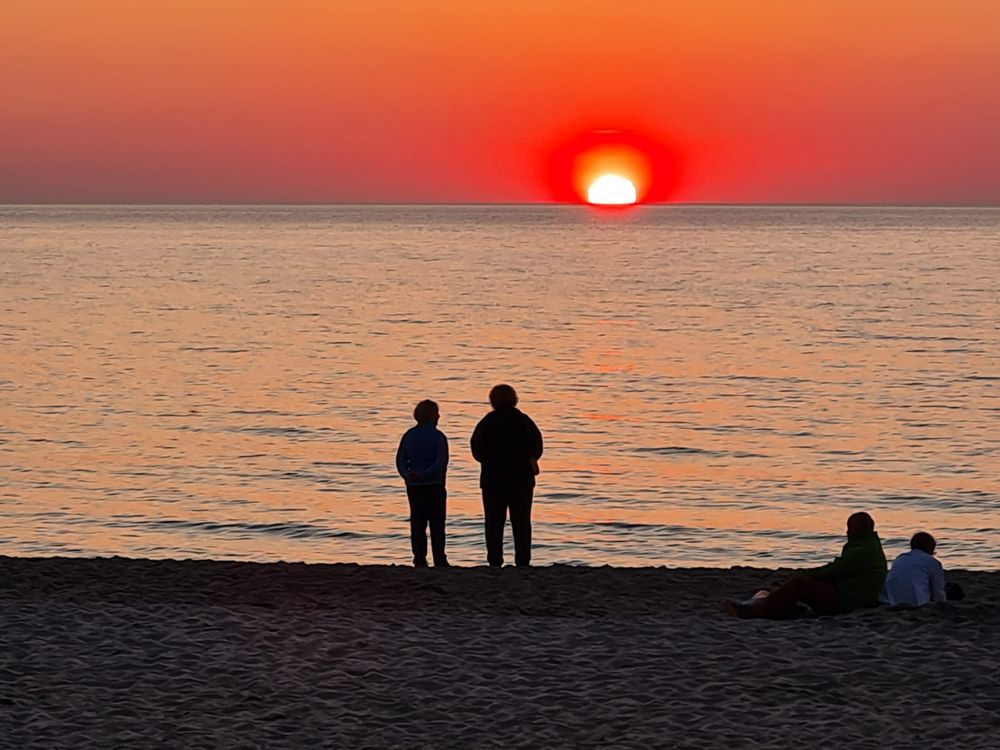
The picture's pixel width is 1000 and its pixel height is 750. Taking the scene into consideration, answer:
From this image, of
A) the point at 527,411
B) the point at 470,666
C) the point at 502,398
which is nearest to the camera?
the point at 470,666

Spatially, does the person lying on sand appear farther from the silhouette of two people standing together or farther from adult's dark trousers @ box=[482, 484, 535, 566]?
adult's dark trousers @ box=[482, 484, 535, 566]

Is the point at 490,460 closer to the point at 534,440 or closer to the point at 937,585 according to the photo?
the point at 534,440

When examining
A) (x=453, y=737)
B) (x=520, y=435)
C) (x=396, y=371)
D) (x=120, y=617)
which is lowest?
(x=453, y=737)

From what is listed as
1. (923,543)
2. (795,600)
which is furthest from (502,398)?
(923,543)

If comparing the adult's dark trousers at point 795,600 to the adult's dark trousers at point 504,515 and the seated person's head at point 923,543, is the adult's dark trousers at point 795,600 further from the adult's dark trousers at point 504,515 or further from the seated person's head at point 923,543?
the adult's dark trousers at point 504,515

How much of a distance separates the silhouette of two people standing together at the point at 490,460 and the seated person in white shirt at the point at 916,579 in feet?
12.1

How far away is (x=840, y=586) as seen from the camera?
13.1m

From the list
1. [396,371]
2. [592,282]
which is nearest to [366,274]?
[592,282]

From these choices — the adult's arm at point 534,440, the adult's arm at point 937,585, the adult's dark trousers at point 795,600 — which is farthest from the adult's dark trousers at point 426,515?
the adult's arm at point 937,585

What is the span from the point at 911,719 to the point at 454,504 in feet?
51.8

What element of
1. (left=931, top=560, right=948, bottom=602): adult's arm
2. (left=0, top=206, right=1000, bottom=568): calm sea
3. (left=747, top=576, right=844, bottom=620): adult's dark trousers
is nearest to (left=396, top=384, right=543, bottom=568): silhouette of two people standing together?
(left=747, top=576, right=844, bottom=620): adult's dark trousers

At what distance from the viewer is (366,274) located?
12300cm

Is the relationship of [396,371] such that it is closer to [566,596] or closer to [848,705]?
[566,596]

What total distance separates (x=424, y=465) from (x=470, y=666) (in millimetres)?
4261
